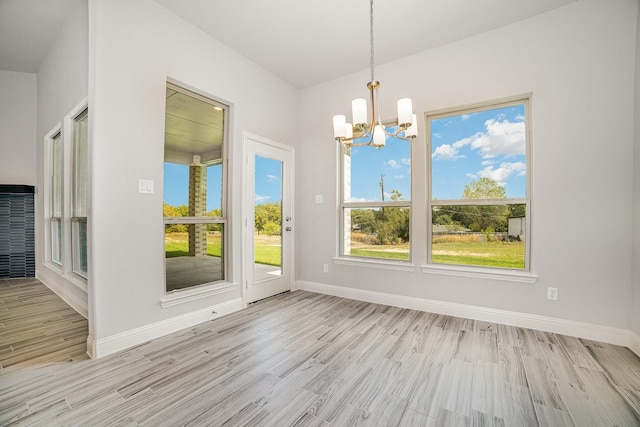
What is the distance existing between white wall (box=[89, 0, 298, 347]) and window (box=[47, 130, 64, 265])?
2.48 metres

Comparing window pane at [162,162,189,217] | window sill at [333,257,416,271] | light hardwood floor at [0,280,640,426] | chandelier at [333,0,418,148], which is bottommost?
light hardwood floor at [0,280,640,426]

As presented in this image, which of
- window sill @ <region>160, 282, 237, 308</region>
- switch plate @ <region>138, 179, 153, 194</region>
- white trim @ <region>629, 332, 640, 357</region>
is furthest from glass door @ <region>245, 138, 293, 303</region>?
white trim @ <region>629, 332, 640, 357</region>

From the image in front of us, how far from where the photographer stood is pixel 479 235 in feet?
10.2

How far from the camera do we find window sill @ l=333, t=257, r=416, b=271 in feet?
11.2

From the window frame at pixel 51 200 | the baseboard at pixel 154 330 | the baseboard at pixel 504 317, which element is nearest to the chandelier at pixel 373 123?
the baseboard at pixel 504 317

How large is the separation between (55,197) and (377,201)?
4.71 m

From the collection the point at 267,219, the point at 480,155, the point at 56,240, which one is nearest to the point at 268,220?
the point at 267,219

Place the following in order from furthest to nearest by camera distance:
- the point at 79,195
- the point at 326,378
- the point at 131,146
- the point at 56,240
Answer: the point at 56,240, the point at 79,195, the point at 131,146, the point at 326,378

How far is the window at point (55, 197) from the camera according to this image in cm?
396

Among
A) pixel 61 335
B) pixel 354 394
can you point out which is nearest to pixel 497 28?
pixel 354 394

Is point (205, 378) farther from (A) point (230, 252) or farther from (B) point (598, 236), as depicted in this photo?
(B) point (598, 236)

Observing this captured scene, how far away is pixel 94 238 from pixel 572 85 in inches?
174

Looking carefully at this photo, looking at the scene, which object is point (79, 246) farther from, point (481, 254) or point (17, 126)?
point (481, 254)

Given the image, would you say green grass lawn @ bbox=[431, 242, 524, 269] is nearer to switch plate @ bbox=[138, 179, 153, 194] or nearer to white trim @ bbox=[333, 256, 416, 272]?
white trim @ bbox=[333, 256, 416, 272]
